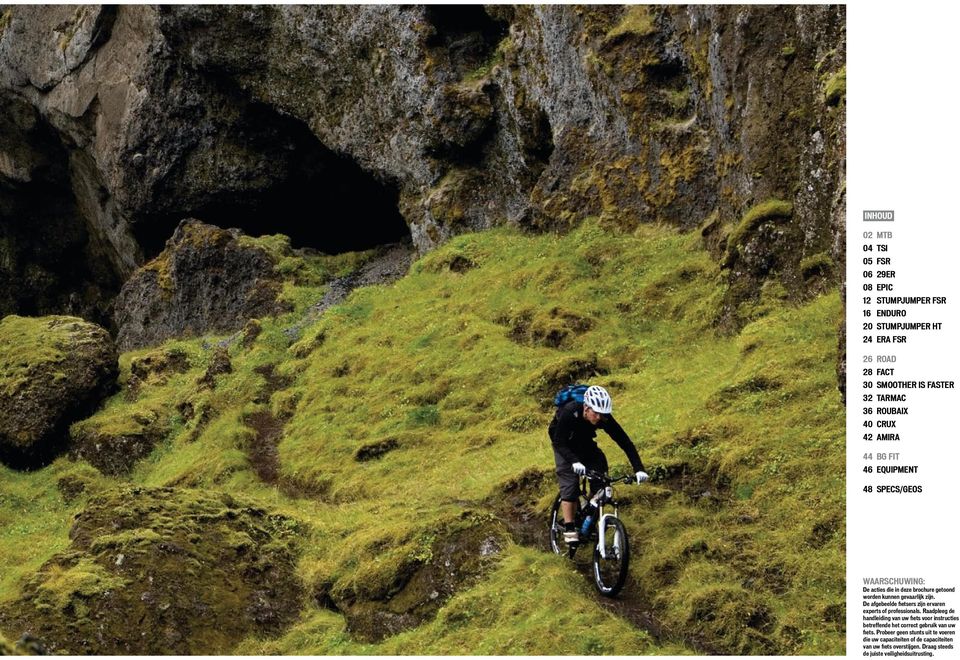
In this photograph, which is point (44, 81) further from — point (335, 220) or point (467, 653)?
point (467, 653)

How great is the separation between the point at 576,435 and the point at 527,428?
382 inches

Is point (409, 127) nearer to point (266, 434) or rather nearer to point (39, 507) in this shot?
point (266, 434)

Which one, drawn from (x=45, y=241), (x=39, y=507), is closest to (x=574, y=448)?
(x=39, y=507)

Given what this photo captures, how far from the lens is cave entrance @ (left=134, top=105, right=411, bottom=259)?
58.0m

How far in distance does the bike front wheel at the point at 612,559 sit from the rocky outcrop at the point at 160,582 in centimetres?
561

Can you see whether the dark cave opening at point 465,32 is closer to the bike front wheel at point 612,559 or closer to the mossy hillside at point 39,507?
the mossy hillside at point 39,507

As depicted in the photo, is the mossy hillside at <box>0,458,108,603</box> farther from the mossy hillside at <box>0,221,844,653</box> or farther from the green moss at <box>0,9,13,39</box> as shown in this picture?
the green moss at <box>0,9,13,39</box>

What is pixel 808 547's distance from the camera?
52.4ft

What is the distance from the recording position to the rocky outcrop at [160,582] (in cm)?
1677

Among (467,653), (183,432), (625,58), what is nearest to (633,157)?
(625,58)

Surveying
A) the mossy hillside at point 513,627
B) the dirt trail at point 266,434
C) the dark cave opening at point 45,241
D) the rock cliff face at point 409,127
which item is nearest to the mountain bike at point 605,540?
the mossy hillside at point 513,627

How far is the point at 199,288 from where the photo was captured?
5050 centimetres
